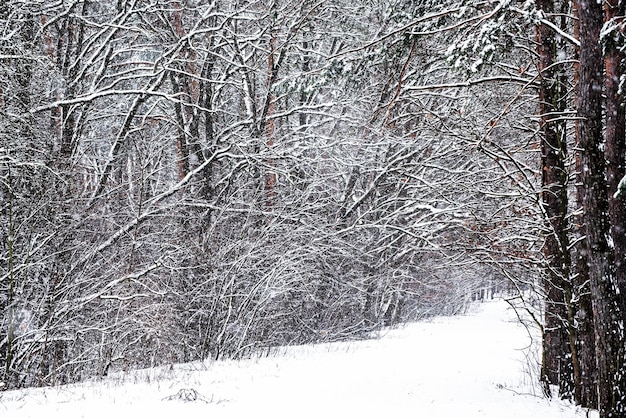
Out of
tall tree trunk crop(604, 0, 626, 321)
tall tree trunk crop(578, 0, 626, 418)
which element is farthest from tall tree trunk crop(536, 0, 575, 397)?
tall tree trunk crop(578, 0, 626, 418)

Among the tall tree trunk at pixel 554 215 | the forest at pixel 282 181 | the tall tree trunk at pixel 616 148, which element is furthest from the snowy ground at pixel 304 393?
the tall tree trunk at pixel 616 148

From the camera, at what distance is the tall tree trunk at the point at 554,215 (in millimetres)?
8070

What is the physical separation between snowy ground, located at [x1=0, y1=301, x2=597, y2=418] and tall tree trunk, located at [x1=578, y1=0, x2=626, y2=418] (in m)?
1.53

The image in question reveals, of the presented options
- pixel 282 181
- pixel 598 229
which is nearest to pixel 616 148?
pixel 598 229

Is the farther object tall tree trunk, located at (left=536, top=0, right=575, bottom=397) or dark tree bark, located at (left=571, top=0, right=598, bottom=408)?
tall tree trunk, located at (left=536, top=0, right=575, bottom=397)

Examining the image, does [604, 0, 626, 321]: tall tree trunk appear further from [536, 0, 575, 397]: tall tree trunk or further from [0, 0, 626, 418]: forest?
[536, 0, 575, 397]: tall tree trunk

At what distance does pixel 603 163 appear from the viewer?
19.4 ft

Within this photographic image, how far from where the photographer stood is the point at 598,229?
229 inches

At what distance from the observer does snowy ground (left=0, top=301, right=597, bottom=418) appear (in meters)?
6.68

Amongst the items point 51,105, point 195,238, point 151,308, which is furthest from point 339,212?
point 51,105

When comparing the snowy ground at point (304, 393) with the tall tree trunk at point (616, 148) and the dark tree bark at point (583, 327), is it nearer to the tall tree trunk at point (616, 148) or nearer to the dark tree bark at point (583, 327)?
the dark tree bark at point (583, 327)

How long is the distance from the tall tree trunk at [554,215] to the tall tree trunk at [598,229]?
6.34 feet

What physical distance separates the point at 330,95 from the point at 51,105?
30.3 feet

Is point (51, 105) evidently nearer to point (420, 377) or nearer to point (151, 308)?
point (151, 308)
